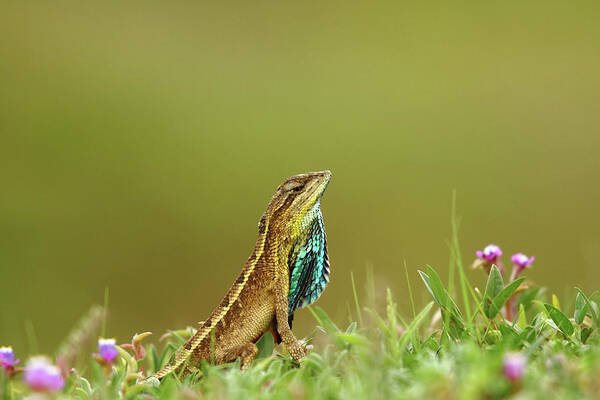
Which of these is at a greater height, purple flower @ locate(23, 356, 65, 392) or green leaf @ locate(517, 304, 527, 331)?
purple flower @ locate(23, 356, 65, 392)

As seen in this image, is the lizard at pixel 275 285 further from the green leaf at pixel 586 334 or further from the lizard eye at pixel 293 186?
the green leaf at pixel 586 334

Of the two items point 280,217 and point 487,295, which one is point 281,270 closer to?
point 280,217

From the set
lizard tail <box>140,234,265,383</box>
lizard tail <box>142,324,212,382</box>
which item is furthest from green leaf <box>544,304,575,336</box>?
lizard tail <box>142,324,212,382</box>

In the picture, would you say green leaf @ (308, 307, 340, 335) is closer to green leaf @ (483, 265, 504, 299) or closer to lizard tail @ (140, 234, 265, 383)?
lizard tail @ (140, 234, 265, 383)

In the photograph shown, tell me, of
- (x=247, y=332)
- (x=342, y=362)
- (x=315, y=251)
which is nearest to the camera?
(x=342, y=362)

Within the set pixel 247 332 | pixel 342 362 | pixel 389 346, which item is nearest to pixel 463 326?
pixel 389 346

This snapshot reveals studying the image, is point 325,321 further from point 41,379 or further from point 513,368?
point 41,379
